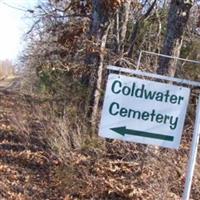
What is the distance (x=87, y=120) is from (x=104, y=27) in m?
1.78

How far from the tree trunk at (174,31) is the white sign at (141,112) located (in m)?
4.41

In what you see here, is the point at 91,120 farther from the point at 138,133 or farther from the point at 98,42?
the point at 138,133

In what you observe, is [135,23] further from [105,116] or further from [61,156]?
[105,116]

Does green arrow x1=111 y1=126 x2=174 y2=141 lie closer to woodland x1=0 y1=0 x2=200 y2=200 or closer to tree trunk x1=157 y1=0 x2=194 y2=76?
woodland x1=0 y1=0 x2=200 y2=200

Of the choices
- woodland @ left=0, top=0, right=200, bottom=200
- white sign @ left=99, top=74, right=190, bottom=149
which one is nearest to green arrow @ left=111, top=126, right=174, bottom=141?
white sign @ left=99, top=74, right=190, bottom=149

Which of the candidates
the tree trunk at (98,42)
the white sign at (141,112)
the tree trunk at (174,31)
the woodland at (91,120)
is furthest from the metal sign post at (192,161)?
the tree trunk at (98,42)

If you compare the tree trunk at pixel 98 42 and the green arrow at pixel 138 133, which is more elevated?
the tree trunk at pixel 98 42

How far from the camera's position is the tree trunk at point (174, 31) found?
10.2m

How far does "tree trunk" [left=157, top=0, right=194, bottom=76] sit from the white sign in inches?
174

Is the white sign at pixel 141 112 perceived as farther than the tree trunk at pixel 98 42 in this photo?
No

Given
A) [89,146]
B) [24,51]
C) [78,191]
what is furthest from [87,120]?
[24,51]

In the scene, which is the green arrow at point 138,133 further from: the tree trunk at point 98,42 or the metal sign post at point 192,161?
the tree trunk at point 98,42

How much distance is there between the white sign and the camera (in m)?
5.64

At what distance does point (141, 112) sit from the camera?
5691 mm
